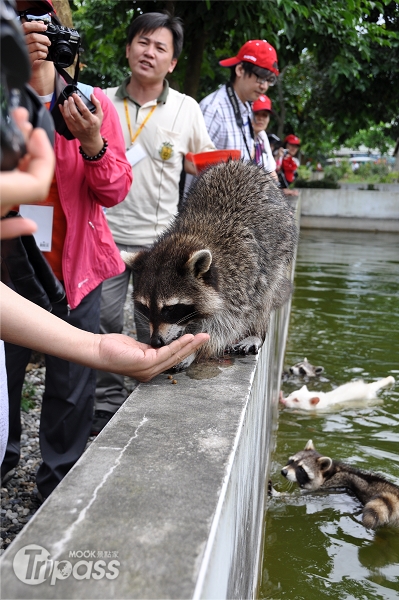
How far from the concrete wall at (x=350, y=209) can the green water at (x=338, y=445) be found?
32.8 ft

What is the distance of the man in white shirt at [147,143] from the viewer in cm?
477

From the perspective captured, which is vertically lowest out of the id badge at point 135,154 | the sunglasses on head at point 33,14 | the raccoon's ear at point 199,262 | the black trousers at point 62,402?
the black trousers at point 62,402

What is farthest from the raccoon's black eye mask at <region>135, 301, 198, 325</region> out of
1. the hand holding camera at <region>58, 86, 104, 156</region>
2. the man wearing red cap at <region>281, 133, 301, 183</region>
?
the man wearing red cap at <region>281, 133, 301, 183</region>

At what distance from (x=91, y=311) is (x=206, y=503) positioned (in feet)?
7.27

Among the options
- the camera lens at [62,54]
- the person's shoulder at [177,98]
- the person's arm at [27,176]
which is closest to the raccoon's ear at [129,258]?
the camera lens at [62,54]

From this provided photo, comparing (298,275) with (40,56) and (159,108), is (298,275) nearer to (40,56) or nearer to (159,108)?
(159,108)

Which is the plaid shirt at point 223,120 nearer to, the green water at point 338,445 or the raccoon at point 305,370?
the raccoon at point 305,370

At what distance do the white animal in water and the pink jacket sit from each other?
9.19 ft

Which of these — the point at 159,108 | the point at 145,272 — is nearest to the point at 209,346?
the point at 145,272

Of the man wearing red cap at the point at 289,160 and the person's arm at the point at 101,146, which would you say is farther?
the man wearing red cap at the point at 289,160

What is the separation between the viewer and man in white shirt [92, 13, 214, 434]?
15.7 ft

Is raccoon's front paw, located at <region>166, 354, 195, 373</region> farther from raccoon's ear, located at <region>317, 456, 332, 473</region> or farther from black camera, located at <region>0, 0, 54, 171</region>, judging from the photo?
black camera, located at <region>0, 0, 54, 171</region>

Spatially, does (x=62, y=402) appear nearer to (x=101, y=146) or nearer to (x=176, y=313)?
(x=176, y=313)

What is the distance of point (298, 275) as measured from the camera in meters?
12.1
